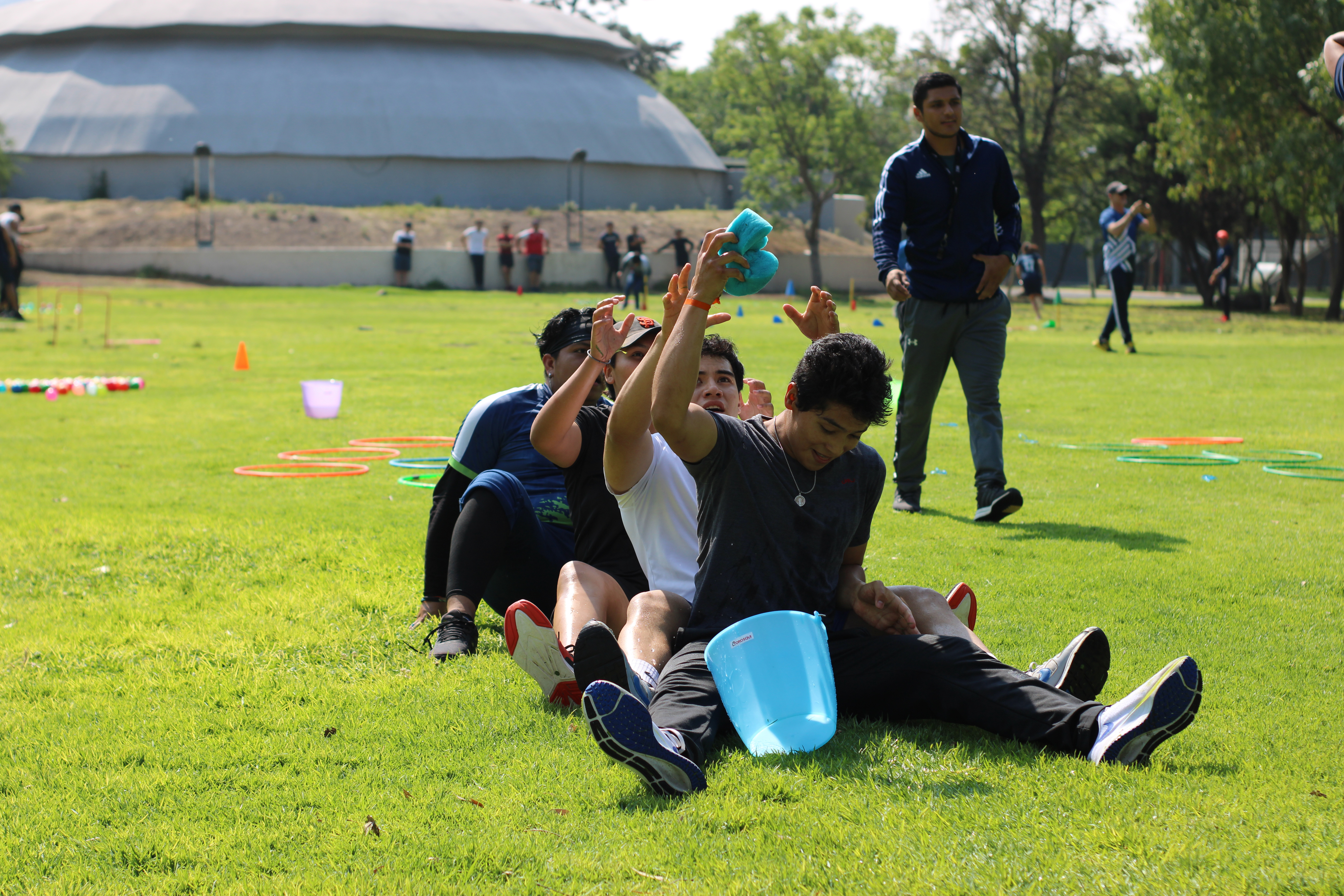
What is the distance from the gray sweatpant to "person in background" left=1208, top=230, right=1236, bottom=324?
77.1 ft

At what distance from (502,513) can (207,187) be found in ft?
166

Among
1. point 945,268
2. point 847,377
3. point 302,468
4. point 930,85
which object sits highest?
point 930,85

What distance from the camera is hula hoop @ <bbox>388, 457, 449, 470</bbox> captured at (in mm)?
8492

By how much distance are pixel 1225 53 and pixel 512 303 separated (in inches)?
691

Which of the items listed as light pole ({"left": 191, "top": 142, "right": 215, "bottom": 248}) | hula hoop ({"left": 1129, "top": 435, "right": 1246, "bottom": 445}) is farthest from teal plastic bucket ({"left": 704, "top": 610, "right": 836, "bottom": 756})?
light pole ({"left": 191, "top": 142, "right": 215, "bottom": 248})

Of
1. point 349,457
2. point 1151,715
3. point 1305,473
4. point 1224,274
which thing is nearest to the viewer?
point 1151,715

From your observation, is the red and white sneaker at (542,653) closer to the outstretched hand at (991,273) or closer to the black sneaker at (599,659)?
the black sneaker at (599,659)

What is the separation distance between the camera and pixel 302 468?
890 cm

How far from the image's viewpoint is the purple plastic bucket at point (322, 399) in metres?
10.9

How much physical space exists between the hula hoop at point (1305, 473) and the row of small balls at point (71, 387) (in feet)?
36.5

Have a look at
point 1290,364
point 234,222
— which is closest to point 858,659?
point 1290,364

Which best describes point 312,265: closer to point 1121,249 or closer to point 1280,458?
point 1121,249

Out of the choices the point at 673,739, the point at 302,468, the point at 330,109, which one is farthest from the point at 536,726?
the point at 330,109

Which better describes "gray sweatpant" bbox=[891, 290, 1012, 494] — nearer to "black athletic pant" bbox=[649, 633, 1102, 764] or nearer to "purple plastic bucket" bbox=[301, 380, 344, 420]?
"black athletic pant" bbox=[649, 633, 1102, 764]
